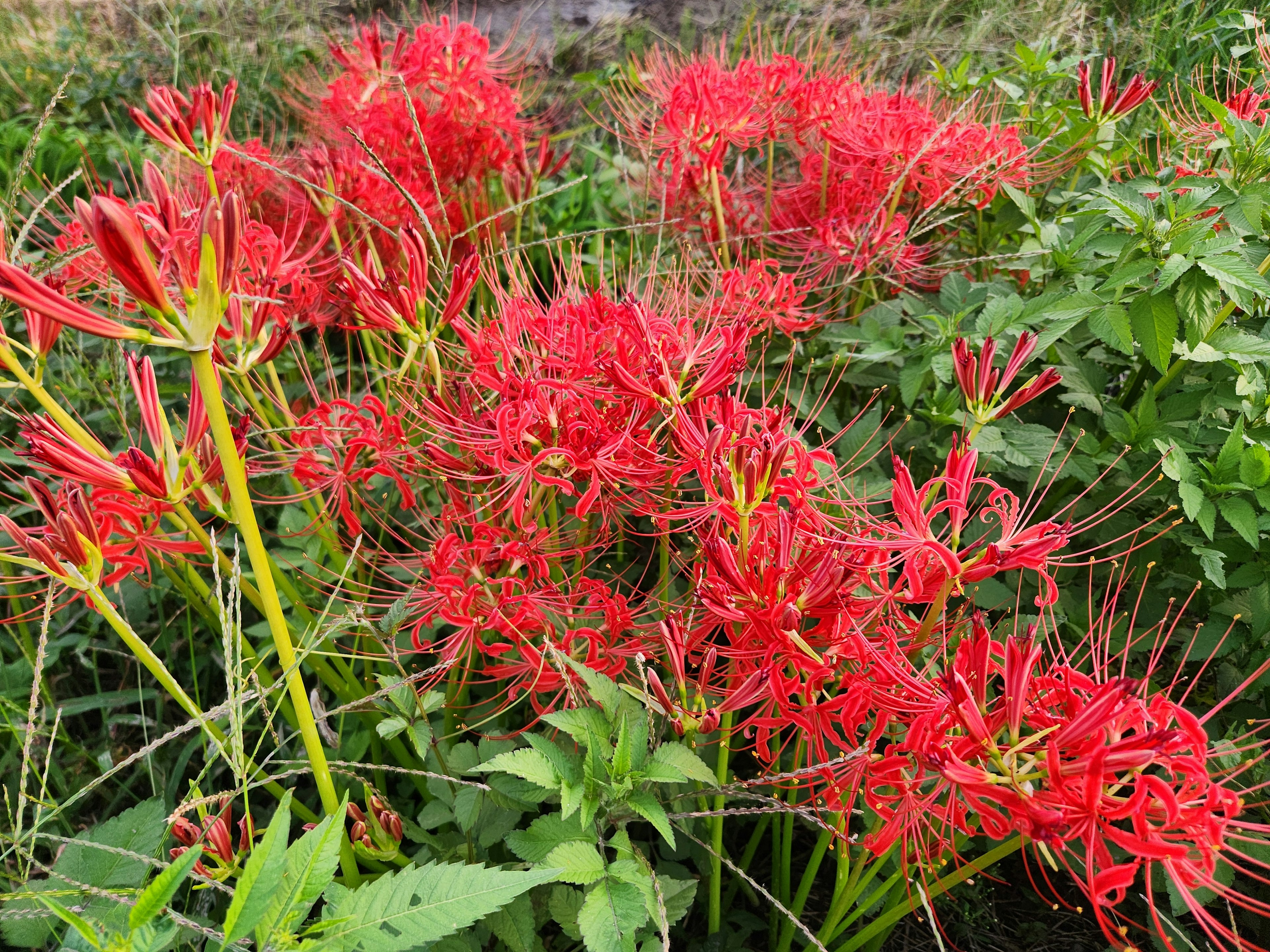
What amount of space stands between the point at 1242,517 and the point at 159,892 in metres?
1.59

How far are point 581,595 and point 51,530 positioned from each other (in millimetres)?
762

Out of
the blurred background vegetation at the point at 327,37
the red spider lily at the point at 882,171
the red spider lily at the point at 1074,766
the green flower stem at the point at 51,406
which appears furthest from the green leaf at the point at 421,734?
the blurred background vegetation at the point at 327,37

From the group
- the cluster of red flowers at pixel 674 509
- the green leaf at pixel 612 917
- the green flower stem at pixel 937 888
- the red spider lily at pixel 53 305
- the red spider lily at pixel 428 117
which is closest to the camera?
the red spider lily at pixel 53 305

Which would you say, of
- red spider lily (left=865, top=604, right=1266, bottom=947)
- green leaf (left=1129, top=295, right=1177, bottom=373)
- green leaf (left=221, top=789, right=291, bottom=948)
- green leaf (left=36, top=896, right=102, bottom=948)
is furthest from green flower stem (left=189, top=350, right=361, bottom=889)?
green leaf (left=1129, top=295, right=1177, bottom=373)

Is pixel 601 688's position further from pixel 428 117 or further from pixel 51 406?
pixel 428 117

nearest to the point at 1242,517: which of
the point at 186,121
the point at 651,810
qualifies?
the point at 651,810

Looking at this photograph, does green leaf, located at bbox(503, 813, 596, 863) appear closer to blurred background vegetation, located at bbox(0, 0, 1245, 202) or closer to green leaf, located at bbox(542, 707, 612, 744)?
green leaf, located at bbox(542, 707, 612, 744)

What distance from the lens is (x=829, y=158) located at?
2.32 meters

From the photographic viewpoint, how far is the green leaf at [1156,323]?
1482 mm

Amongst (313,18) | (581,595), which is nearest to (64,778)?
(581,595)

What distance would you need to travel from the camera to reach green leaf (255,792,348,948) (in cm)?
87

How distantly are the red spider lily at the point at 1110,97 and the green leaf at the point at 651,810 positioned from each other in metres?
1.96

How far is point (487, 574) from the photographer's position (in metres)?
1.43

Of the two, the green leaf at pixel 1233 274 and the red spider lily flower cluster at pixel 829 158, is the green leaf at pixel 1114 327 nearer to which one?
the green leaf at pixel 1233 274
